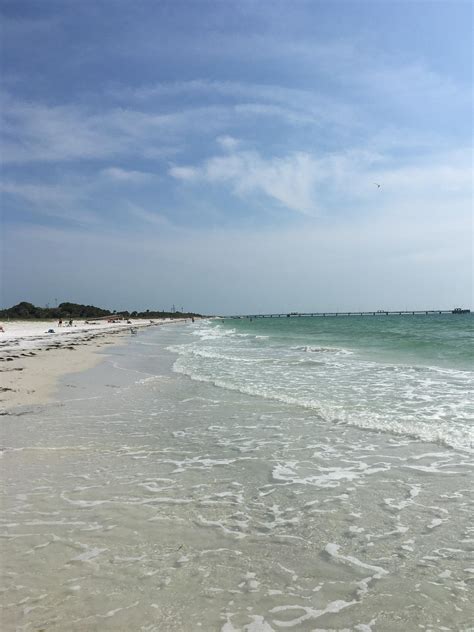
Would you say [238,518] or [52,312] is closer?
[238,518]

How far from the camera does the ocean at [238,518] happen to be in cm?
372

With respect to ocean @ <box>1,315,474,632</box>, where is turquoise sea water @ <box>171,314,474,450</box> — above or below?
above

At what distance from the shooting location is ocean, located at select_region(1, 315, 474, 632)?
3719 millimetres

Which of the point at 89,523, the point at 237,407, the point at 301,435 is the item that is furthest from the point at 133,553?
the point at 237,407

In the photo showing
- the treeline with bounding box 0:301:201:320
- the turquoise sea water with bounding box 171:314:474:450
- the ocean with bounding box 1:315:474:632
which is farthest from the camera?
the treeline with bounding box 0:301:201:320

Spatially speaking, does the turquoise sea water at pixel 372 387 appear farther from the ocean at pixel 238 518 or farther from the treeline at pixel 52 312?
the treeline at pixel 52 312

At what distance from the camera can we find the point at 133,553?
4562mm

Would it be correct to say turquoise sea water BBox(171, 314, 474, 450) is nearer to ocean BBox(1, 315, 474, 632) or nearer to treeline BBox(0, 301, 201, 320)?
ocean BBox(1, 315, 474, 632)

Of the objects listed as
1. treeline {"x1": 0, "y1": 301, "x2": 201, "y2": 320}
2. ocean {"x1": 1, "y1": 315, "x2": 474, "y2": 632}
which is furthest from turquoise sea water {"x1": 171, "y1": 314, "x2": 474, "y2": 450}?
treeline {"x1": 0, "y1": 301, "x2": 201, "y2": 320}

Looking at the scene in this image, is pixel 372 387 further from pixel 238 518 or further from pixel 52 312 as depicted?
pixel 52 312

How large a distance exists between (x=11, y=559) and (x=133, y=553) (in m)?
1.17

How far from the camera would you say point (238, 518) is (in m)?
5.39

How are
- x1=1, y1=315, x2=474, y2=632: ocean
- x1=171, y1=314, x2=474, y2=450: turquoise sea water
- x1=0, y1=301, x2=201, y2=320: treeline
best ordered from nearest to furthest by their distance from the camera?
1. x1=1, y1=315, x2=474, y2=632: ocean
2. x1=171, y1=314, x2=474, y2=450: turquoise sea water
3. x1=0, y1=301, x2=201, y2=320: treeline

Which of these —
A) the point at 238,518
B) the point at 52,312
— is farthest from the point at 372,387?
the point at 52,312
